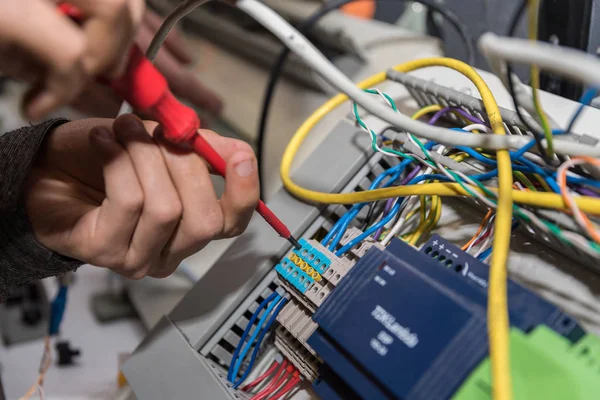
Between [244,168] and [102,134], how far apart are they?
0.13 meters

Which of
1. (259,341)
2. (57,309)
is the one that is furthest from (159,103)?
(57,309)

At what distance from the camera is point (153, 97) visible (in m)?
0.38

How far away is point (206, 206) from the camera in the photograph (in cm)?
46

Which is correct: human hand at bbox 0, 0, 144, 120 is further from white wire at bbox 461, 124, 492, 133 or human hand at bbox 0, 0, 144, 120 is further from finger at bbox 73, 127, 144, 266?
white wire at bbox 461, 124, 492, 133

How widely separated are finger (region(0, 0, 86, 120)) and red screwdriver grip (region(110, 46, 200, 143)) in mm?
42

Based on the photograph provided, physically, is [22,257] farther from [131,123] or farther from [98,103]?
[98,103]

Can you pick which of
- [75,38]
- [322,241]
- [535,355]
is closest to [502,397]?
[535,355]

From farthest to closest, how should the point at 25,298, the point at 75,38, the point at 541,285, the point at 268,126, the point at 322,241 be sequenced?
the point at 268,126, the point at 25,298, the point at 322,241, the point at 541,285, the point at 75,38

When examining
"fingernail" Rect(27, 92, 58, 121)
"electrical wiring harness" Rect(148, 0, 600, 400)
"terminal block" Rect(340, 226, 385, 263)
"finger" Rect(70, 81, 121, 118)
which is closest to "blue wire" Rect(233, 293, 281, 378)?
"electrical wiring harness" Rect(148, 0, 600, 400)

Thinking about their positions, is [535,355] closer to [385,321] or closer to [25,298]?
[385,321]

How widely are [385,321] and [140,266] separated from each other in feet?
0.85

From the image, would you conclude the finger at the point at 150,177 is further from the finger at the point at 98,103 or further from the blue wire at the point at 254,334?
the finger at the point at 98,103

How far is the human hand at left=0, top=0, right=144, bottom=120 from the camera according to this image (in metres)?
0.31

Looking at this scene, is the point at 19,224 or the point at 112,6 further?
the point at 19,224
